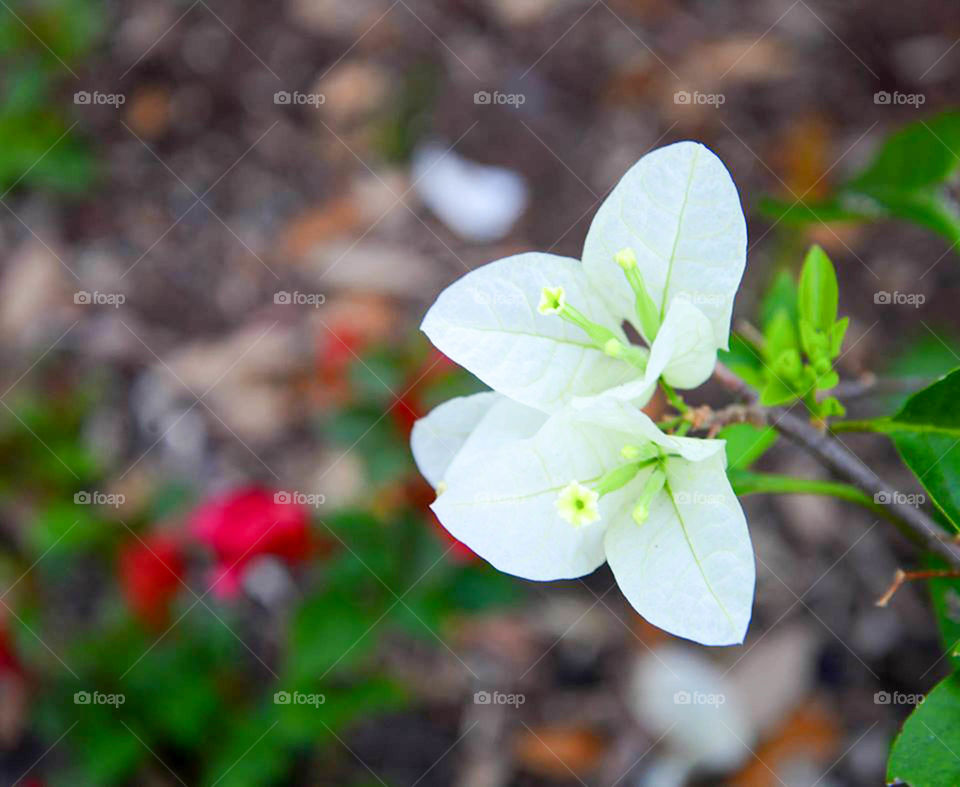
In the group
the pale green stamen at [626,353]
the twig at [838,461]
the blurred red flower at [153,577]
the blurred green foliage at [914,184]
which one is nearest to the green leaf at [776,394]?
the twig at [838,461]

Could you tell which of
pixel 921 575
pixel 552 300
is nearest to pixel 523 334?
pixel 552 300

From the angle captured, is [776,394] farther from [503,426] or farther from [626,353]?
[503,426]

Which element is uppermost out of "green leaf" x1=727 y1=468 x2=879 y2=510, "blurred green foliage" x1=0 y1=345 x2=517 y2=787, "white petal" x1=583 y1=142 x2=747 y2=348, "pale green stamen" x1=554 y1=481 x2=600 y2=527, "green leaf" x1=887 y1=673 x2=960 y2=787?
"white petal" x1=583 y1=142 x2=747 y2=348

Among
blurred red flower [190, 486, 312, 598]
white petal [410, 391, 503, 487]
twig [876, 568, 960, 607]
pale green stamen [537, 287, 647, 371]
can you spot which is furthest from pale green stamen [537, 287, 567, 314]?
blurred red flower [190, 486, 312, 598]

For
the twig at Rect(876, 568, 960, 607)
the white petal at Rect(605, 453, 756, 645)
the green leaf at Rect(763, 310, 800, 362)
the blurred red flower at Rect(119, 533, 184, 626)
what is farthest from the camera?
the blurred red flower at Rect(119, 533, 184, 626)

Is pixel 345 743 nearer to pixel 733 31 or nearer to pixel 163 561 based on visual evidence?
pixel 163 561

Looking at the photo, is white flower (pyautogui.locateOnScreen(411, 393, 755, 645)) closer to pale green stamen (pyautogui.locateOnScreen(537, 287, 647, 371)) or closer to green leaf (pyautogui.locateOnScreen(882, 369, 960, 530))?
pale green stamen (pyautogui.locateOnScreen(537, 287, 647, 371))
